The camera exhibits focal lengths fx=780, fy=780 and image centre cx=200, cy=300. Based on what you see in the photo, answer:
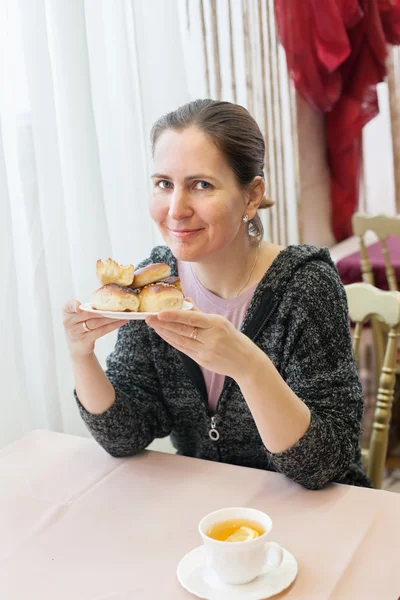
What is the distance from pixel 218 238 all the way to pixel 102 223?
55 centimetres

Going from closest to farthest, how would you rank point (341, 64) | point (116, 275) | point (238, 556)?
point (238, 556), point (116, 275), point (341, 64)

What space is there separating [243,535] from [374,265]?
78.8 inches

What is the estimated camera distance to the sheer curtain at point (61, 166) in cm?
149

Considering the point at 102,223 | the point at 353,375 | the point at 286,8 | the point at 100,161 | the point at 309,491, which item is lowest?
the point at 309,491

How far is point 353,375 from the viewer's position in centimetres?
125

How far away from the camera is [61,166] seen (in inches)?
63.9

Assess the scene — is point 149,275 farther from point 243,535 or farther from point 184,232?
point 243,535

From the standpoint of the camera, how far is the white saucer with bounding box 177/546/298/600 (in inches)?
33.7

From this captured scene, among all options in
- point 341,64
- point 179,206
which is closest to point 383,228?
point 341,64

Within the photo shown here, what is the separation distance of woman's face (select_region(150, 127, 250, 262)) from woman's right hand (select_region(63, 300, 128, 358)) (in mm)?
178

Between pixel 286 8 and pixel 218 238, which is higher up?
pixel 286 8

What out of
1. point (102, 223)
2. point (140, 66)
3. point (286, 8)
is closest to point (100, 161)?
point (102, 223)

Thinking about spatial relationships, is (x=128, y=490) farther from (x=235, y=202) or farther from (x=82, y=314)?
(x=235, y=202)

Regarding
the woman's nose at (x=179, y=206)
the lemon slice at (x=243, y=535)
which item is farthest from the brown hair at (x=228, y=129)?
the lemon slice at (x=243, y=535)
